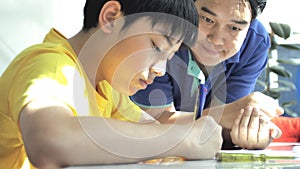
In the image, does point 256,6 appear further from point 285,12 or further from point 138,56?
point 285,12

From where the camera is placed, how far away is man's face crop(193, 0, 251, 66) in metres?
1.21

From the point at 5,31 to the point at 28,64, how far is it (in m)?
0.87

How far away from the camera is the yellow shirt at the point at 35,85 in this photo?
21.5 inches

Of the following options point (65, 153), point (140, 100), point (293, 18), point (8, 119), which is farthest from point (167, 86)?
point (293, 18)

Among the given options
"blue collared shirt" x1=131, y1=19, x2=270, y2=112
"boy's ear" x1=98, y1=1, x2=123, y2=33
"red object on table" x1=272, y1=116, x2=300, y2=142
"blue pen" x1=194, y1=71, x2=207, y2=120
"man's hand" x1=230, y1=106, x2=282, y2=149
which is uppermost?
"boy's ear" x1=98, y1=1, x2=123, y2=33

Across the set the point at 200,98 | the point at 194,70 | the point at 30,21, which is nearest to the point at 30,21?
the point at 30,21

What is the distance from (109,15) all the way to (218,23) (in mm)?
475

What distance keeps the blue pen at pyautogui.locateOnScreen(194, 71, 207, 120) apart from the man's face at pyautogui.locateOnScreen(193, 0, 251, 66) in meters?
0.06

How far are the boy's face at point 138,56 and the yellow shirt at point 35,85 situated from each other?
5 centimetres

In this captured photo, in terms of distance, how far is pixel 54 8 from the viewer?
5.07 feet

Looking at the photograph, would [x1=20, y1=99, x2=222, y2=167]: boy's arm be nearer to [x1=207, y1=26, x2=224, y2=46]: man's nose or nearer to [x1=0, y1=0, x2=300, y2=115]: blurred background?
[x1=207, y1=26, x2=224, y2=46]: man's nose

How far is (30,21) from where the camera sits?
148 cm

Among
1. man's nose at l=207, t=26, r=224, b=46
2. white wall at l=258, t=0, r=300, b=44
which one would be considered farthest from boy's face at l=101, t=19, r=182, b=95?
white wall at l=258, t=0, r=300, b=44

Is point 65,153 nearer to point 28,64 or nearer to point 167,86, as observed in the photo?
point 28,64
